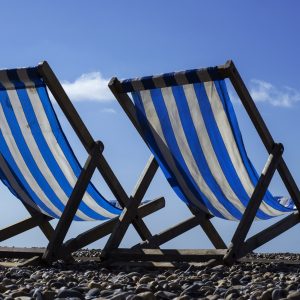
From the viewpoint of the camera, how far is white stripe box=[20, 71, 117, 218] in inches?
220

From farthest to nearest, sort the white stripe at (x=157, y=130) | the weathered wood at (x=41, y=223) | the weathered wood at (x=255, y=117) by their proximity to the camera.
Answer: the weathered wood at (x=41, y=223) → the white stripe at (x=157, y=130) → the weathered wood at (x=255, y=117)

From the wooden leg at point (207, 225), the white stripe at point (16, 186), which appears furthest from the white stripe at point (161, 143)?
the white stripe at point (16, 186)

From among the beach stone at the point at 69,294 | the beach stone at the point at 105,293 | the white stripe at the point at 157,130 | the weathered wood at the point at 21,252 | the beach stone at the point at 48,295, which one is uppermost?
the white stripe at the point at 157,130

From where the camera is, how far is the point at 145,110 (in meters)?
5.53

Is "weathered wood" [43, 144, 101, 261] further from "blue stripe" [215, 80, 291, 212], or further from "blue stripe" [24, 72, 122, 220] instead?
"blue stripe" [215, 80, 291, 212]

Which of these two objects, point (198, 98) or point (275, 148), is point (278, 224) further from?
point (198, 98)

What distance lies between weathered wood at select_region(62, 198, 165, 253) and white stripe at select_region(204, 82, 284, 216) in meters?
1.09

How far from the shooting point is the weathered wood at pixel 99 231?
584 cm

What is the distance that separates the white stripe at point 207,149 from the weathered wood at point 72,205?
89cm

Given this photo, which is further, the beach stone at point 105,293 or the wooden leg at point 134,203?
the wooden leg at point 134,203

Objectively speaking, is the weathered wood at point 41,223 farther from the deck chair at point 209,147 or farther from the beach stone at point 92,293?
the beach stone at point 92,293

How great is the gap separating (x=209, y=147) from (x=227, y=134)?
0.25 metres

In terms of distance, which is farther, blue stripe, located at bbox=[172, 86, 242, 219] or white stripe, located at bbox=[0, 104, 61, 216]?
white stripe, located at bbox=[0, 104, 61, 216]

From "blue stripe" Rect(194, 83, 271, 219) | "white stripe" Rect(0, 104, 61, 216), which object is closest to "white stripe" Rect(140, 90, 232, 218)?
"blue stripe" Rect(194, 83, 271, 219)
